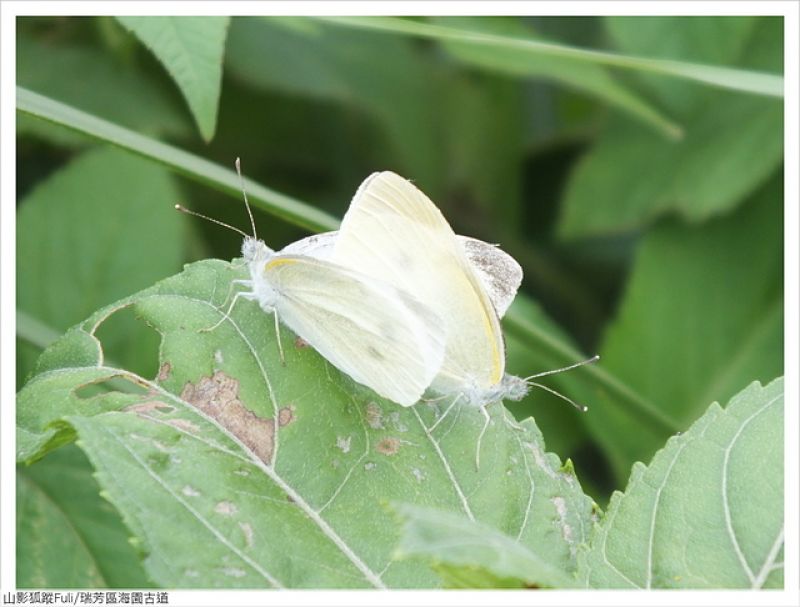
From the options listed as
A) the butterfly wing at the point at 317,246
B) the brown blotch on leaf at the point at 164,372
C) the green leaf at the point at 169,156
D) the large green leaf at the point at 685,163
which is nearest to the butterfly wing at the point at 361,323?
the butterfly wing at the point at 317,246

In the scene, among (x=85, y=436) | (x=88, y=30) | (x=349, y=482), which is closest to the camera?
(x=85, y=436)

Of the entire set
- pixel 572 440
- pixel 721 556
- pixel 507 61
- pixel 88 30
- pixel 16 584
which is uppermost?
pixel 507 61

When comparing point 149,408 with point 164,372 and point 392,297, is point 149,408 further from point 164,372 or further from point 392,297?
point 392,297

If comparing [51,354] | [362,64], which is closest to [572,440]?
[362,64]

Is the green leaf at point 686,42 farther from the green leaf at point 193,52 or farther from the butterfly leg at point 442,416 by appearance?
the butterfly leg at point 442,416

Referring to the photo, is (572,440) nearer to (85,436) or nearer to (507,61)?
(507,61)

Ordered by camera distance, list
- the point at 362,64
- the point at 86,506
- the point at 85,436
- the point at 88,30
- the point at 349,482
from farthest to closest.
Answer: the point at 362,64, the point at 88,30, the point at 86,506, the point at 349,482, the point at 85,436
